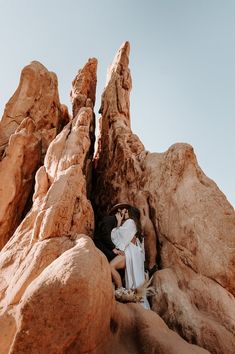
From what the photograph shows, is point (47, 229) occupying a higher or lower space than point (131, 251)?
higher

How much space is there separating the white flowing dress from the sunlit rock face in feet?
1.32

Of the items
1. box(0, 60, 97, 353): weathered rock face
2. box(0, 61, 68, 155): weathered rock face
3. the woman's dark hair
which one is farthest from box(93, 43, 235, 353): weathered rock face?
box(0, 61, 68, 155): weathered rock face

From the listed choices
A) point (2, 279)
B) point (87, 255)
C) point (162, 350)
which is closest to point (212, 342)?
point (162, 350)

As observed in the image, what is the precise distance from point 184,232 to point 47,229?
119 inches

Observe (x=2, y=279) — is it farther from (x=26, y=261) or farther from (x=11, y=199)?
(x=11, y=199)

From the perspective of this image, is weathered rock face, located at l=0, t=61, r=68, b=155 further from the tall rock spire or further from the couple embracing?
the couple embracing

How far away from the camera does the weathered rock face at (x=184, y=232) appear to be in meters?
5.76

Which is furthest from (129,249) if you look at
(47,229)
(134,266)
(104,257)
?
(104,257)

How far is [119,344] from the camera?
4109 millimetres

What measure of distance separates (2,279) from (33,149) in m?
5.84

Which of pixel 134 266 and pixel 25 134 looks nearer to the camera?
pixel 134 266

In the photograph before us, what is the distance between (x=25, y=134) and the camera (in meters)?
11.8

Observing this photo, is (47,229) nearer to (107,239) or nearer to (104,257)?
(107,239)

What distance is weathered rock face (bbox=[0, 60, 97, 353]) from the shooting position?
6078 millimetres
